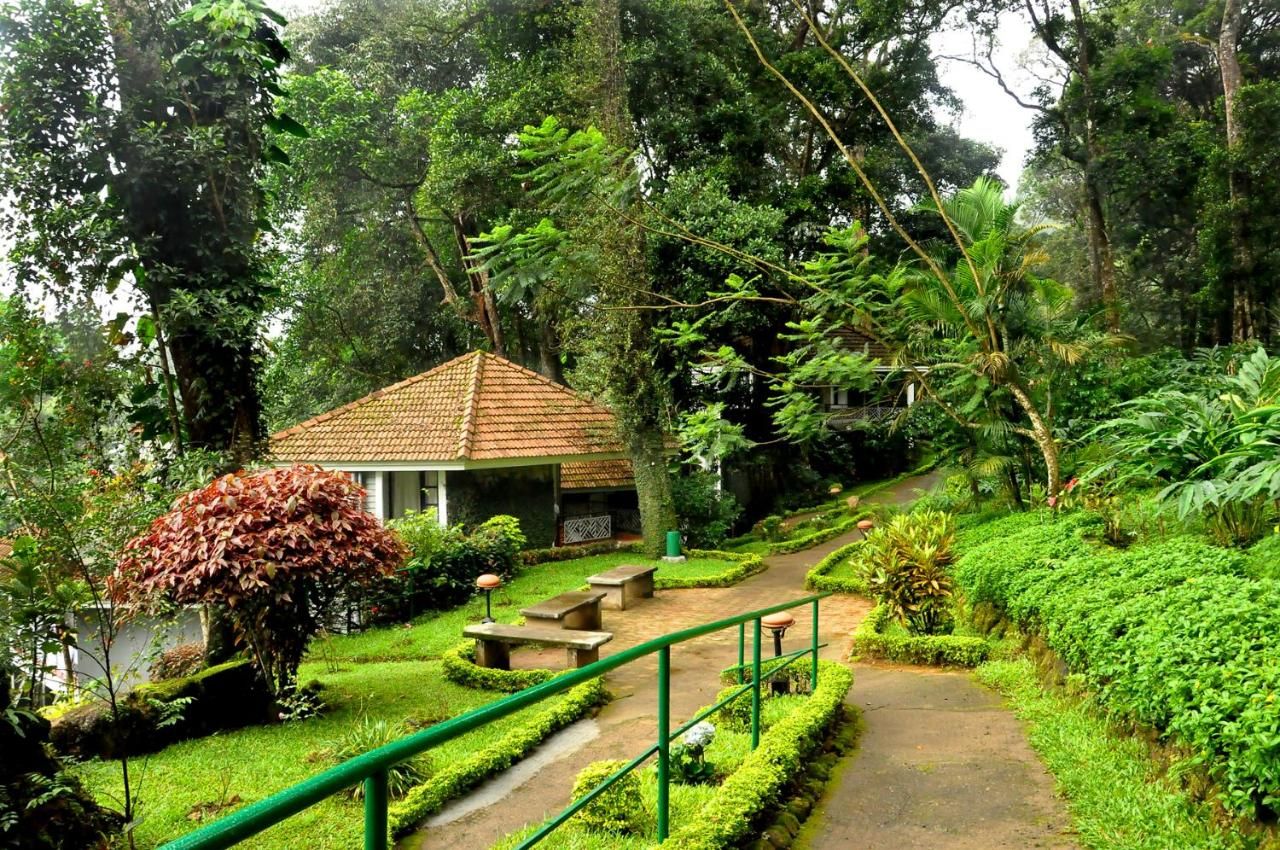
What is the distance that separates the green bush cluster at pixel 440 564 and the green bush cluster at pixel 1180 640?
29.7 feet

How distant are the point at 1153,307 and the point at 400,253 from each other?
77.7 ft

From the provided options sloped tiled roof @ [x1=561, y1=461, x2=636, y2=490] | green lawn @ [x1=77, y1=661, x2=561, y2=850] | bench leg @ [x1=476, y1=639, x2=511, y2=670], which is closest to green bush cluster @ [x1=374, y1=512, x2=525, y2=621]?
sloped tiled roof @ [x1=561, y1=461, x2=636, y2=490]

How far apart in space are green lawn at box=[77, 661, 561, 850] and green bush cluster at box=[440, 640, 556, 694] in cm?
14

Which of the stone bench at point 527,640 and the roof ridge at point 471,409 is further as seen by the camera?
the roof ridge at point 471,409

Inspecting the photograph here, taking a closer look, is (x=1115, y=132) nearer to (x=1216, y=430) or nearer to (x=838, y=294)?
(x=838, y=294)

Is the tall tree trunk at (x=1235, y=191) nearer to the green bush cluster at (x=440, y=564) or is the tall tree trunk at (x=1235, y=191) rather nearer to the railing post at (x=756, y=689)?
the green bush cluster at (x=440, y=564)

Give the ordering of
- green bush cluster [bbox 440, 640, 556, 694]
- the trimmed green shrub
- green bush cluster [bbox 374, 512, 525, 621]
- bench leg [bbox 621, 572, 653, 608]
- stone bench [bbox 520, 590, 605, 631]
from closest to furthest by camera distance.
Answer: the trimmed green shrub, green bush cluster [bbox 440, 640, 556, 694], stone bench [bbox 520, 590, 605, 631], bench leg [bbox 621, 572, 653, 608], green bush cluster [bbox 374, 512, 525, 621]

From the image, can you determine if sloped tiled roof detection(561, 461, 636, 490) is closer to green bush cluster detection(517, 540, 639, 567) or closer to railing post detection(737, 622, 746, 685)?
green bush cluster detection(517, 540, 639, 567)

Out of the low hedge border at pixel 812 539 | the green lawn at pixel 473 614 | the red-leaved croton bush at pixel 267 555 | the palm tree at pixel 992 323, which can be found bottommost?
the green lawn at pixel 473 614

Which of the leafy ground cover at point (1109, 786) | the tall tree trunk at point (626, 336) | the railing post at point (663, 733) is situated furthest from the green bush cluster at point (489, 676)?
the tall tree trunk at point (626, 336)

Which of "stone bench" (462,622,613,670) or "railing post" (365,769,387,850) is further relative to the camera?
"stone bench" (462,622,613,670)

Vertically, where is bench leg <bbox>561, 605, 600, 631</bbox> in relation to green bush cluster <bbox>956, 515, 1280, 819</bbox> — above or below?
below

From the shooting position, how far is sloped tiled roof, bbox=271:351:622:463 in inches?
620

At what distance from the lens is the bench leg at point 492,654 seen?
8.80 metres
